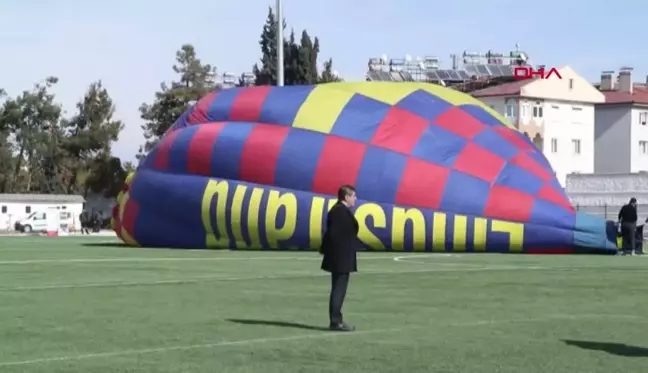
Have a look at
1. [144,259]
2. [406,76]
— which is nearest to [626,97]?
[406,76]

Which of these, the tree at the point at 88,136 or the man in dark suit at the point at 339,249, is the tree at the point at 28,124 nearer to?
the tree at the point at 88,136

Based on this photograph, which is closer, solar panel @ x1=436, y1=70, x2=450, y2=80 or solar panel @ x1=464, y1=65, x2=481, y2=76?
solar panel @ x1=436, y1=70, x2=450, y2=80

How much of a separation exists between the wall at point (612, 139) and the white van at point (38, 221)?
42.4 meters

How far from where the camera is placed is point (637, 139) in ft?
294

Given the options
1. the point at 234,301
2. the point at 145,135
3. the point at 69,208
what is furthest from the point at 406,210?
the point at 145,135

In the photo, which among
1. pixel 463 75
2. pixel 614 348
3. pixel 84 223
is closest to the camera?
pixel 614 348

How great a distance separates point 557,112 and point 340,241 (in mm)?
79062

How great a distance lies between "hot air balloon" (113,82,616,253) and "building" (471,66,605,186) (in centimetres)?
5760

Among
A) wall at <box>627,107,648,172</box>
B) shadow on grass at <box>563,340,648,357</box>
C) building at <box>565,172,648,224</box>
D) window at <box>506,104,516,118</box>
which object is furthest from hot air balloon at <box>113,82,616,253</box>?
wall at <box>627,107,648,172</box>

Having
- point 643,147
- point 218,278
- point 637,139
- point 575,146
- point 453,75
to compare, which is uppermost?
point 453,75

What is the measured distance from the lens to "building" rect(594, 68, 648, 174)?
89.2 meters

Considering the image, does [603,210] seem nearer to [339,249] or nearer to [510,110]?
[339,249]

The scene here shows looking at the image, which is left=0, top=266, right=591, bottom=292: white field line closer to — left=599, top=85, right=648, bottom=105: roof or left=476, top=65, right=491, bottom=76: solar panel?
left=599, top=85, right=648, bottom=105: roof

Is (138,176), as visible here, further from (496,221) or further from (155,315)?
(155,315)
